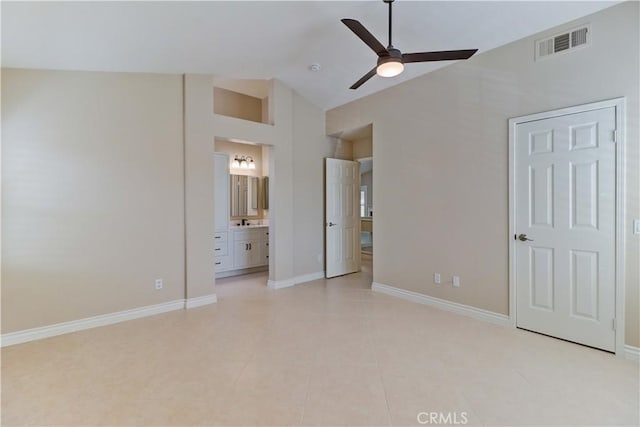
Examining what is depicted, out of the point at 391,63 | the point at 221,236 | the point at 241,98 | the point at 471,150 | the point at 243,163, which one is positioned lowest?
the point at 221,236

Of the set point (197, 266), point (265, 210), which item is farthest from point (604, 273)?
point (265, 210)

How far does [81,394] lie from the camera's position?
2047 millimetres

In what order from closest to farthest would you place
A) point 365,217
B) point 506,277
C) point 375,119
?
point 506,277 < point 375,119 < point 365,217

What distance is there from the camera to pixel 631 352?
8.05ft

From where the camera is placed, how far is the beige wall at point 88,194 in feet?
9.33

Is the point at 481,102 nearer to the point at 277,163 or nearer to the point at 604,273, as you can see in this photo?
the point at 604,273

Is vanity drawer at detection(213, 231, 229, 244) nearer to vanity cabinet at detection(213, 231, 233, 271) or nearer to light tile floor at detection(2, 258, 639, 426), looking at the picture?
vanity cabinet at detection(213, 231, 233, 271)

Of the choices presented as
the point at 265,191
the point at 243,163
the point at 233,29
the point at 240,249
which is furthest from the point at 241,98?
the point at 233,29

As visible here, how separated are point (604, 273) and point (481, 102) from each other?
201 centimetres

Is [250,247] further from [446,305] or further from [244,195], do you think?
[446,305]

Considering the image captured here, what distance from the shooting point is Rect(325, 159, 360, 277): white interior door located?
5234 millimetres

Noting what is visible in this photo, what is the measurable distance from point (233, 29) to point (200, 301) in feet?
10.3

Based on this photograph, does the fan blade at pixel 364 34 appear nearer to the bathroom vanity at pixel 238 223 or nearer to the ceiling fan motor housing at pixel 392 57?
the ceiling fan motor housing at pixel 392 57

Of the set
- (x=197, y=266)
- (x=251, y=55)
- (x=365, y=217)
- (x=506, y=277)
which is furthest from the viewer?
(x=365, y=217)
